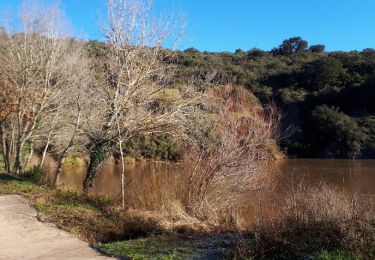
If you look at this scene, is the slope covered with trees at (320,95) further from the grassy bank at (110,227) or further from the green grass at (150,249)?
the green grass at (150,249)

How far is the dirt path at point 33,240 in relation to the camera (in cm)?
771

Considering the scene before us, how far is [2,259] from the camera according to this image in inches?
297

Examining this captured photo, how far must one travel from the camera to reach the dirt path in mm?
7715

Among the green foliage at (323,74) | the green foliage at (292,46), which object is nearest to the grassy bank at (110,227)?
the green foliage at (323,74)

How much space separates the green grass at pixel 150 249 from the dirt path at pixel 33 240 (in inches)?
10.4

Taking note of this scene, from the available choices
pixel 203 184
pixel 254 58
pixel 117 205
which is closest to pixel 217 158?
pixel 203 184

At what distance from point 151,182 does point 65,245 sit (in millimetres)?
5225

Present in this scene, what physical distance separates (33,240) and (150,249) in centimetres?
242

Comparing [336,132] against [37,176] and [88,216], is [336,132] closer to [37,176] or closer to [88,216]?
[37,176]

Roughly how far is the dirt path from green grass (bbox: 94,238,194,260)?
264 millimetres

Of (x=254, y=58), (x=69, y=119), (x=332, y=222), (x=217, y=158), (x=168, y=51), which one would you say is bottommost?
(x=332, y=222)

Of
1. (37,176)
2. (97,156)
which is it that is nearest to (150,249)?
(97,156)

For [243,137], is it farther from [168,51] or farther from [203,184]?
[168,51]

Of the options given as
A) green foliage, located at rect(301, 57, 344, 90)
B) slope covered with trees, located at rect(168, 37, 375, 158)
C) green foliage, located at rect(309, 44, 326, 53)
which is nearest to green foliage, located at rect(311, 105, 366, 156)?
slope covered with trees, located at rect(168, 37, 375, 158)
